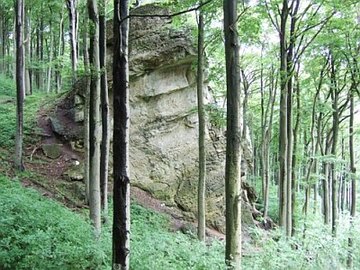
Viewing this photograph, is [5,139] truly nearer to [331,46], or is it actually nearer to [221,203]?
[221,203]

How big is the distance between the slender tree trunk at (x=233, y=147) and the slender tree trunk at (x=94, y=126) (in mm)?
3221

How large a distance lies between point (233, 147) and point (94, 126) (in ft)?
11.9

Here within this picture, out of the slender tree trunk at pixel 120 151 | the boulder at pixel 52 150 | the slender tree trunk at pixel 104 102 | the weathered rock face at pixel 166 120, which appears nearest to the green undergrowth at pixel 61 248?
the slender tree trunk at pixel 120 151

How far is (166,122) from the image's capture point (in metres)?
15.3

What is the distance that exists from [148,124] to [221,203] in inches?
167

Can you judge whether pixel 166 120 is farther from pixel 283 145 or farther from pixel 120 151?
pixel 120 151

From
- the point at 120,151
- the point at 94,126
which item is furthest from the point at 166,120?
the point at 120,151

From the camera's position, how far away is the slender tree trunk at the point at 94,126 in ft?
24.1

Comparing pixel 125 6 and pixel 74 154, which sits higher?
pixel 125 6

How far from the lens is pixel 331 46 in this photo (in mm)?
12758

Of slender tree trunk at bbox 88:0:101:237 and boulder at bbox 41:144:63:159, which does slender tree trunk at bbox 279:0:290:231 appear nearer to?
slender tree trunk at bbox 88:0:101:237

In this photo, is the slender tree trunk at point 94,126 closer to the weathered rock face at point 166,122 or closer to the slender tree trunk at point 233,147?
the slender tree trunk at point 233,147

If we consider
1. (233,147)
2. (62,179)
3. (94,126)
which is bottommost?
(62,179)

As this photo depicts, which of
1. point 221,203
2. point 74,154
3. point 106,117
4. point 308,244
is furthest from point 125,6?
point 221,203
